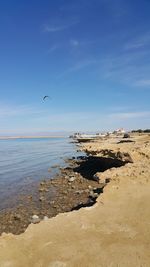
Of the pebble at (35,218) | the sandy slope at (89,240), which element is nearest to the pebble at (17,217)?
the pebble at (35,218)

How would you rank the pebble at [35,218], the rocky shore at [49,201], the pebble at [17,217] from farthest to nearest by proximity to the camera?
the pebble at [17,217]
the rocky shore at [49,201]
the pebble at [35,218]

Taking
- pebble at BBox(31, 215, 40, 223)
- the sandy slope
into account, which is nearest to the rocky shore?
pebble at BBox(31, 215, 40, 223)

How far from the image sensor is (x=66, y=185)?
78.6 feet

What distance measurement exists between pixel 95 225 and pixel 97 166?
2231 centimetres

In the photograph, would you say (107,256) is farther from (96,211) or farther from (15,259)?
(96,211)

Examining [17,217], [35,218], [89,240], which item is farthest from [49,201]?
[89,240]

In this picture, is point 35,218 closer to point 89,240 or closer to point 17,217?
point 17,217

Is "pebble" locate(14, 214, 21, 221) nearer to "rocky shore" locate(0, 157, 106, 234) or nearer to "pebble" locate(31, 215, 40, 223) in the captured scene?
"rocky shore" locate(0, 157, 106, 234)

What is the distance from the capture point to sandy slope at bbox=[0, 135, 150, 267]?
695cm

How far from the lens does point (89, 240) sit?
7.95 m

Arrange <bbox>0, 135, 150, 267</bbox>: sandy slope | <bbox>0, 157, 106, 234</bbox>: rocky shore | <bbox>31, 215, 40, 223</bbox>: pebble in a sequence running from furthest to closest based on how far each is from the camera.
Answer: <bbox>0, 157, 106, 234</bbox>: rocky shore, <bbox>31, 215, 40, 223</bbox>: pebble, <bbox>0, 135, 150, 267</bbox>: sandy slope

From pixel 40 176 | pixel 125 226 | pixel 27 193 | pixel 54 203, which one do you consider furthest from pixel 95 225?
pixel 40 176

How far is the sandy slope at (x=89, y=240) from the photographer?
22.8ft

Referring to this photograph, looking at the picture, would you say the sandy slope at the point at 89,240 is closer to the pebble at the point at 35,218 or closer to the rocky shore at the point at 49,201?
the pebble at the point at 35,218
